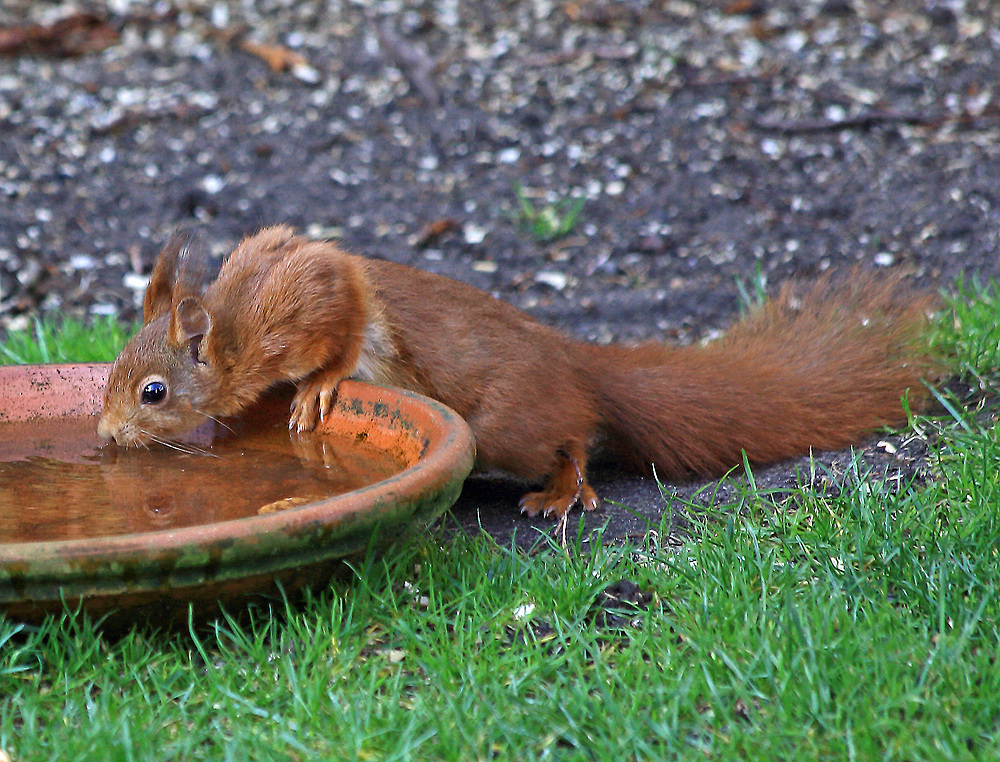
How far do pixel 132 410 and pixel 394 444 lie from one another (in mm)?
718

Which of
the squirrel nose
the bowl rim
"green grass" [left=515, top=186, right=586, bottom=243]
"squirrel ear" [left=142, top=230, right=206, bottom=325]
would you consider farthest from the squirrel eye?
"green grass" [left=515, top=186, right=586, bottom=243]

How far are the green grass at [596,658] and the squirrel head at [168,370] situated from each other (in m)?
0.82

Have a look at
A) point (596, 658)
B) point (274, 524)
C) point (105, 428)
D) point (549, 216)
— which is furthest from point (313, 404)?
point (549, 216)

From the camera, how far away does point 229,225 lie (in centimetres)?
535

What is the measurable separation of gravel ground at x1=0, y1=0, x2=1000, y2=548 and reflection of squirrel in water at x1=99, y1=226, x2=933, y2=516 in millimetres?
1247

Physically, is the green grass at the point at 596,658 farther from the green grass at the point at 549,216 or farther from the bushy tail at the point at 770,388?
the green grass at the point at 549,216

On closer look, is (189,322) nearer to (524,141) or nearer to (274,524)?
(274,524)

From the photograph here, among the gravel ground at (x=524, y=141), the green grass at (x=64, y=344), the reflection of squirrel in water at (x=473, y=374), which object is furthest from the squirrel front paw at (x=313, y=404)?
the gravel ground at (x=524, y=141)

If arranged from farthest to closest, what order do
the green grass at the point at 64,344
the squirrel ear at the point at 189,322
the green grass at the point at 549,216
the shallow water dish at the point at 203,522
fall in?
1. the green grass at the point at 549,216
2. the green grass at the point at 64,344
3. the squirrel ear at the point at 189,322
4. the shallow water dish at the point at 203,522

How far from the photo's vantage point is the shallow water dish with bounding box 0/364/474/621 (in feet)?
6.71

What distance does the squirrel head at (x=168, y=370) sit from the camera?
2971mm

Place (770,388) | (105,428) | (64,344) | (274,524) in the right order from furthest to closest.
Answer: (64,344)
(770,388)
(105,428)
(274,524)

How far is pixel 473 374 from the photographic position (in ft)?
9.96

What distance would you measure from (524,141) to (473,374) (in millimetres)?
3146
